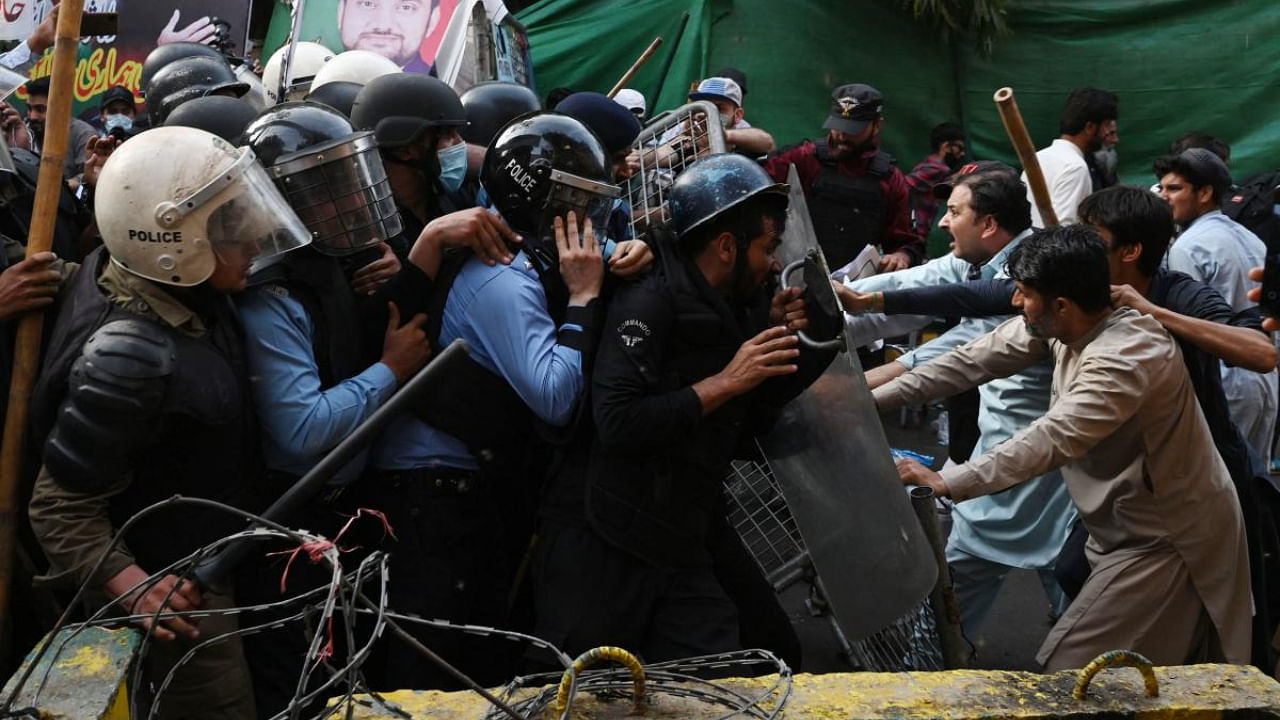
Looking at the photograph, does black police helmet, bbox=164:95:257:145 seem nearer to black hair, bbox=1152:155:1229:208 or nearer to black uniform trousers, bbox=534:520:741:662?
black uniform trousers, bbox=534:520:741:662

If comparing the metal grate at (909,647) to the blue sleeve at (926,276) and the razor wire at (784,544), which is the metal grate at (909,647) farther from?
the blue sleeve at (926,276)

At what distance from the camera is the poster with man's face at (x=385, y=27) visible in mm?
7254

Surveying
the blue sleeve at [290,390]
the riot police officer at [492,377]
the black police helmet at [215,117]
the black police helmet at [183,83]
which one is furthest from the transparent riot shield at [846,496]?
the black police helmet at [183,83]

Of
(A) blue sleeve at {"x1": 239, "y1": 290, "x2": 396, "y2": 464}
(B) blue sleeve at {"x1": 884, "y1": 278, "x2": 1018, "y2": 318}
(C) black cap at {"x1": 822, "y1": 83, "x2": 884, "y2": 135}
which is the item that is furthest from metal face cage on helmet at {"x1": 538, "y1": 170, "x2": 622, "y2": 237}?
(C) black cap at {"x1": 822, "y1": 83, "x2": 884, "y2": 135}

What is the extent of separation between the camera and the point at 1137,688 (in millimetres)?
2654

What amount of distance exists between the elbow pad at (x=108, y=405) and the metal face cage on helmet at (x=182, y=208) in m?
0.18

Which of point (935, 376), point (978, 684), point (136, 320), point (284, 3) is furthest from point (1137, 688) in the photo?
point (284, 3)

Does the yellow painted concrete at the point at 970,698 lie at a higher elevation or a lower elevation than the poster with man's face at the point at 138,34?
higher

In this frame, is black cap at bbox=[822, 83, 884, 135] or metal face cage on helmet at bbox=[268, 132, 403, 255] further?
black cap at bbox=[822, 83, 884, 135]

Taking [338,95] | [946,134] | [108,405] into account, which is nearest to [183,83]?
[338,95]

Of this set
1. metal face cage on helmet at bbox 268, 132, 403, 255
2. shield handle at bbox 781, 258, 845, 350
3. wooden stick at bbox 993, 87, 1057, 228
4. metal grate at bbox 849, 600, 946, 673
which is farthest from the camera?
metal grate at bbox 849, 600, 946, 673

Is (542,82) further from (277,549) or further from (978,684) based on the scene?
(978,684)

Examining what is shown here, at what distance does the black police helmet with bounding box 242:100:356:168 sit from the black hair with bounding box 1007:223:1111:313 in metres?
1.95

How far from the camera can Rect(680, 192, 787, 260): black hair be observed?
3.36 meters
